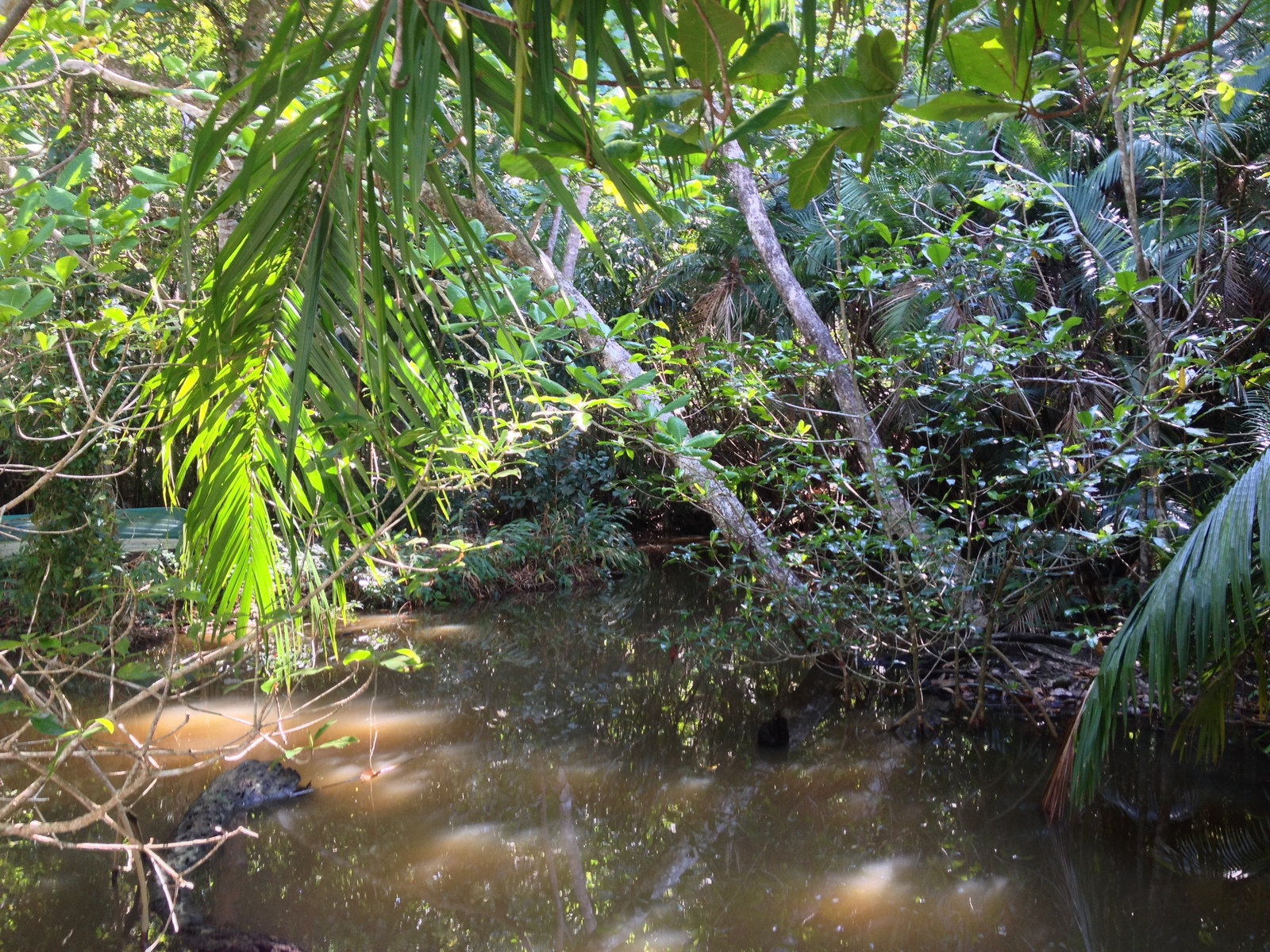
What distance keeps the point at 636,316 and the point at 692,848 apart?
2.80 m

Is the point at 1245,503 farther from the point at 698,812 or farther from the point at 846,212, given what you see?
the point at 846,212

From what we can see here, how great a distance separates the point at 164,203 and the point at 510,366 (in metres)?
3.73

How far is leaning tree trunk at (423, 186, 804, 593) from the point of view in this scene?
191cm

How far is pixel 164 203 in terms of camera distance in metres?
4.46

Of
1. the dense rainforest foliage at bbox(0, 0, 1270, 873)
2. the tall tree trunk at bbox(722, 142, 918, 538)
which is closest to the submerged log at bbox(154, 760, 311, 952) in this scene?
the dense rainforest foliage at bbox(0, 0, 1270, 873)

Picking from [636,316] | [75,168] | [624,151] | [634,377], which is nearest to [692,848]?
[634,377]

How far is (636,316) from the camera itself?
165 centimetres

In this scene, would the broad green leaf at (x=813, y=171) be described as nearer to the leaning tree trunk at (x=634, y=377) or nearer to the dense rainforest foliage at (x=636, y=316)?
the dense rainforest foliage at (x=636, y=316)

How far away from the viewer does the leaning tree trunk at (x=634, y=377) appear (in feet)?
6.25

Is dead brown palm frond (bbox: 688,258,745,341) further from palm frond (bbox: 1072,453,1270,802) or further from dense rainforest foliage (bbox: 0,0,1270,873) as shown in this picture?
palm frond (bbox: 1072,453,1270,802)

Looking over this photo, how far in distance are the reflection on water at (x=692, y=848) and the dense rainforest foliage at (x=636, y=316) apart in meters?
0.42

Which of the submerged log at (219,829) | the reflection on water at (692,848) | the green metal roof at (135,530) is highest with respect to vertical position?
the green metal roof at (135,530)

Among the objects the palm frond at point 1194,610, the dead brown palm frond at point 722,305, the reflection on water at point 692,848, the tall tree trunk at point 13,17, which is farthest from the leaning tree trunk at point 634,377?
the dead brown palm frond at point 722,305

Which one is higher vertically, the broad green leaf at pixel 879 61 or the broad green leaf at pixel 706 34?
the broad green leaf at pixel 706 34
